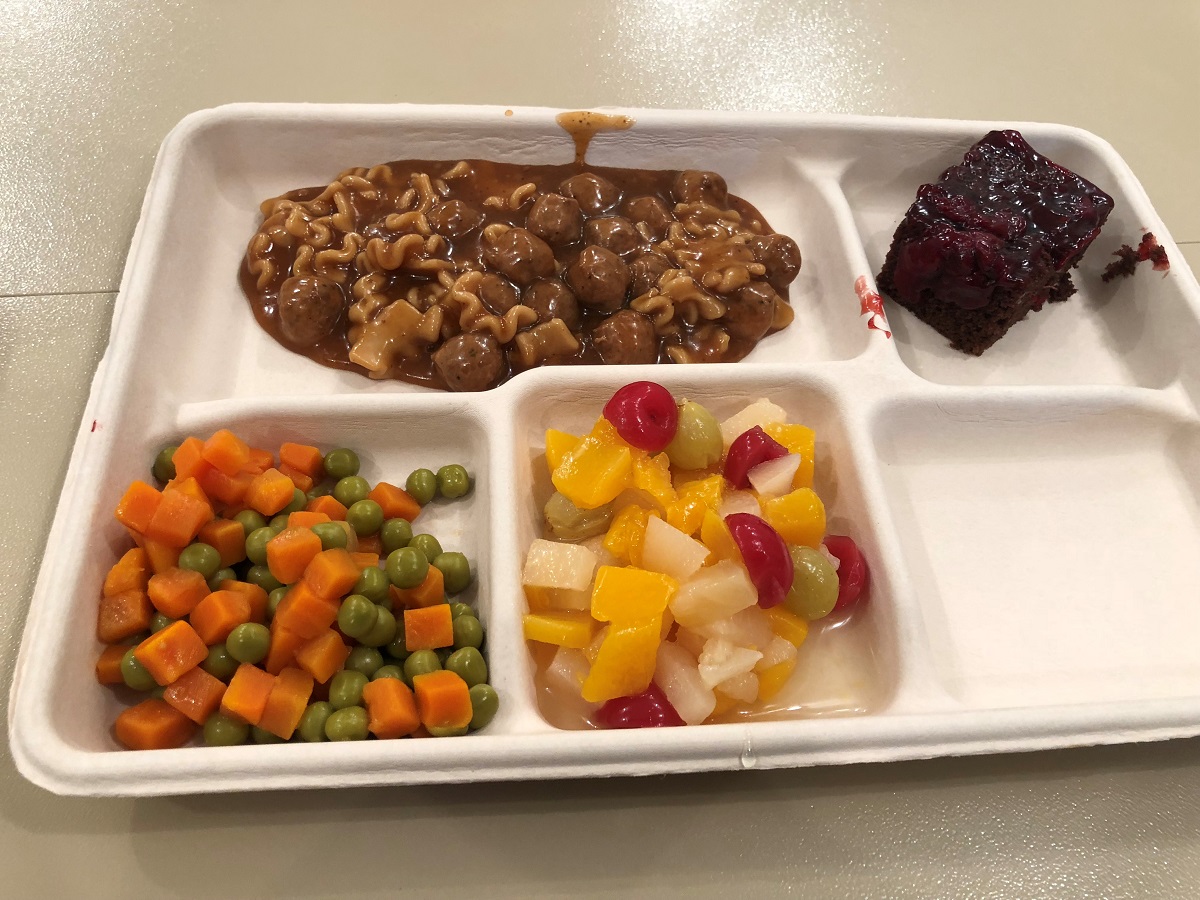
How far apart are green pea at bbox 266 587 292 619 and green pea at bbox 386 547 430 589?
0.23 metres

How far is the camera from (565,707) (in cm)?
189

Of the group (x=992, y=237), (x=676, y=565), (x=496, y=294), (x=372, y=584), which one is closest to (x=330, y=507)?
(x=372, y=584)

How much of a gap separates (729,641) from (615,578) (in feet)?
0.91

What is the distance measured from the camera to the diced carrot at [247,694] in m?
1.68

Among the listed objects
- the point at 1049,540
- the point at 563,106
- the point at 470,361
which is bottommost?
the point at 1049,540

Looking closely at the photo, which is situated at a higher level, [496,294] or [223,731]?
[496,294]

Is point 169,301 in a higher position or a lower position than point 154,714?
higher

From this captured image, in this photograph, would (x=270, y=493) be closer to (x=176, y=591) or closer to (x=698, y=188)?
(x=176, y=591)

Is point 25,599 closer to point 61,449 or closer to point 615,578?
point 61,449

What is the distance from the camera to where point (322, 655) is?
5.78 ft

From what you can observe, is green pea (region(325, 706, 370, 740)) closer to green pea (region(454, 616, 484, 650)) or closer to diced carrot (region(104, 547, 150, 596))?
green pea (region(454, 616, 484, 650))

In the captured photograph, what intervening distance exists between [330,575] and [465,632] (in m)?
0.34

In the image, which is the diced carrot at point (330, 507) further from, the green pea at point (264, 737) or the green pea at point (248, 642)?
the green pea at point (264, 737)

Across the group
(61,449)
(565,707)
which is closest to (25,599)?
(61,449)
